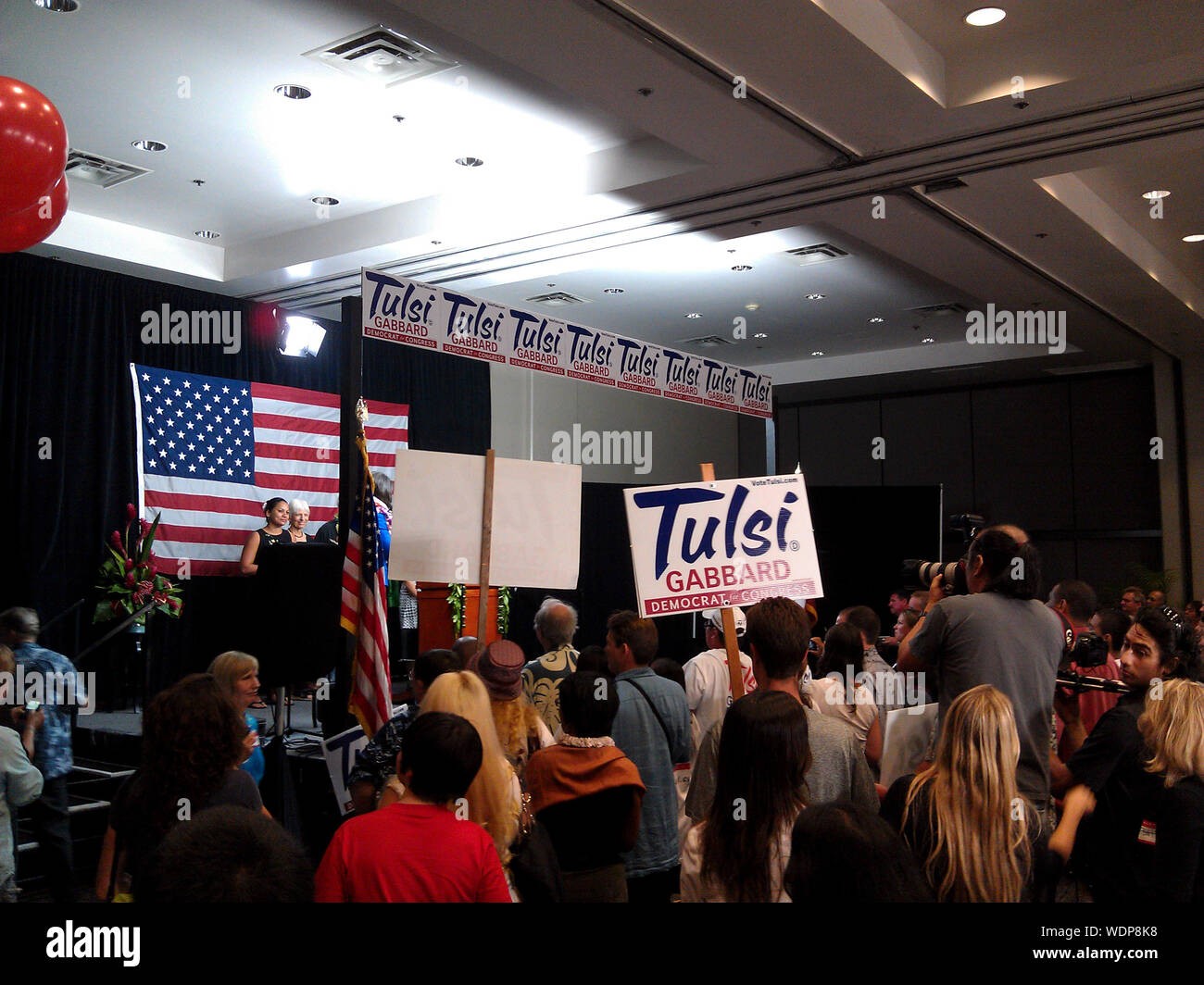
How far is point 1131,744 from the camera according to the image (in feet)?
7.95

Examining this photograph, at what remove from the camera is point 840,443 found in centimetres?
1249

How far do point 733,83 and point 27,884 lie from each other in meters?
4.82

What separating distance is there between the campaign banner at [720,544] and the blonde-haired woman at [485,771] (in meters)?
1.24

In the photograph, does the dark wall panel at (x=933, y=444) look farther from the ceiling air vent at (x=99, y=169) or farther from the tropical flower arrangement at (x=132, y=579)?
the ceiling air vent at (x=99, y=169)

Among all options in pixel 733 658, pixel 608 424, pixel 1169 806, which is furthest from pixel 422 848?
pixel 608 424

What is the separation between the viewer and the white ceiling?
4.57 meters

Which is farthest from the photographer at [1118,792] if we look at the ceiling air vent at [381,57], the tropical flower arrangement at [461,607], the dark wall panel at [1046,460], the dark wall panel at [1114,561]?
the dark wall panel at [1114,561]

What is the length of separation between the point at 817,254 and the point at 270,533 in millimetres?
4656

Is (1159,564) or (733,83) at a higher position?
(733,83)

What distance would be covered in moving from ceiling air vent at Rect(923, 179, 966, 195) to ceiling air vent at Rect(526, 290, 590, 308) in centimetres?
342

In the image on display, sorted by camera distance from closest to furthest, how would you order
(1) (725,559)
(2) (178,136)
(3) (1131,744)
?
Answer: (3) (1131,744)
(1) (725,559)
(2) (178,136)

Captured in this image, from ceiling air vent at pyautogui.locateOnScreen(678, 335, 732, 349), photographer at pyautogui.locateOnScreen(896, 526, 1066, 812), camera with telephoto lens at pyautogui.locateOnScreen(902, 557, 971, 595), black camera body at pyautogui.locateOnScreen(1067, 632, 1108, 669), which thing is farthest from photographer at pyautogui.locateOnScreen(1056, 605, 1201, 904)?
ceiling air vent at pyautogui.locateOnScreen(678, 335, 732, 349)
